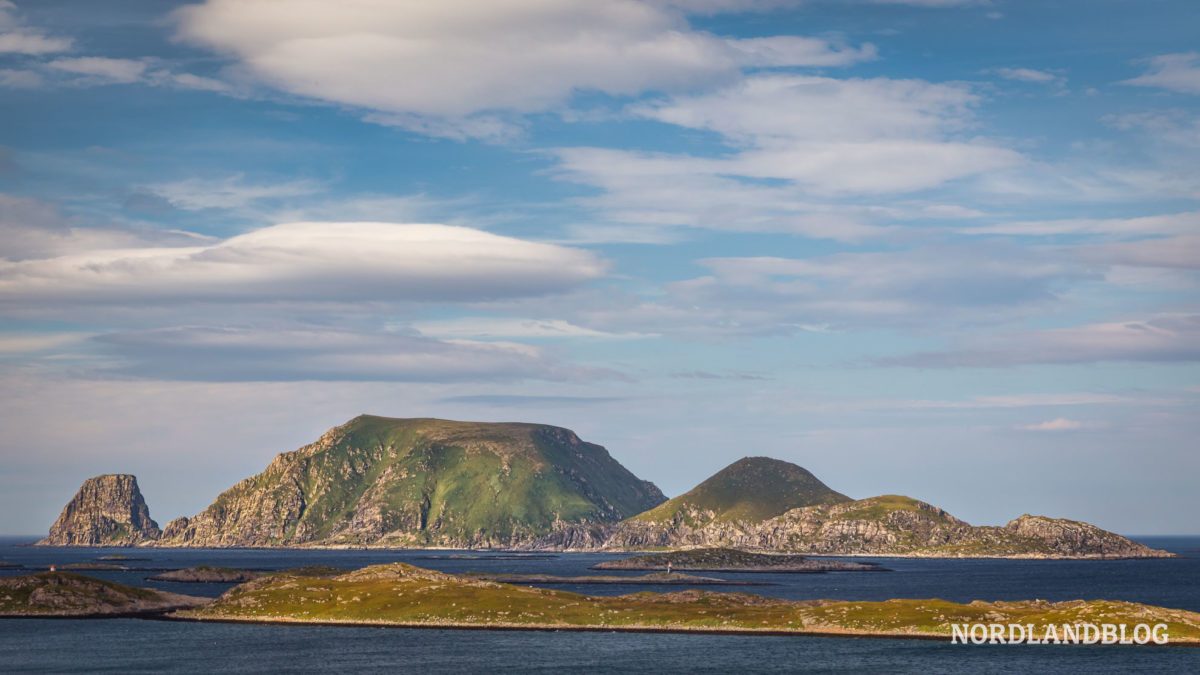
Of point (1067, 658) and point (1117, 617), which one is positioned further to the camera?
point (1117, 617)

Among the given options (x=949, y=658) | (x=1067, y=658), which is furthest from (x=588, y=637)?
(x=1067, y=658)

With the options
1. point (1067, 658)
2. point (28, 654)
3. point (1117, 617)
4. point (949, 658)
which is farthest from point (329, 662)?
point (1117, 617)

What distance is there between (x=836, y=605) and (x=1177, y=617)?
50.1 m

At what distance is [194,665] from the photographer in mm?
150875

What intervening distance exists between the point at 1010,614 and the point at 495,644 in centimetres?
7395

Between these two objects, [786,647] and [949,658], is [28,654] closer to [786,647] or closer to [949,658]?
[786,647]

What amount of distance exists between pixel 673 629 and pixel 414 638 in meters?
39.6

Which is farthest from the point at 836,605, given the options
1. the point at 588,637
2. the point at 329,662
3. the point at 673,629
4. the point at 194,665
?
the point at 194,665

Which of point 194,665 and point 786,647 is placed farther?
point 786,647

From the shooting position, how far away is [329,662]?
509 ft

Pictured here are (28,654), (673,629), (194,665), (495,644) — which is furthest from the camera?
(673,629)

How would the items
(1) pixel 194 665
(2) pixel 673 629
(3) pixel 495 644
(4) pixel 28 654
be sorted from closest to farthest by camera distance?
(1) pixel 194 665
(4) pixel 28 654
(3) pixel 495 644
(2) pixel 673 629

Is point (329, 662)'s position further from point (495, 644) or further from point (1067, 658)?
point (1067, 658)

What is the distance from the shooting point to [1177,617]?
16862 cm
